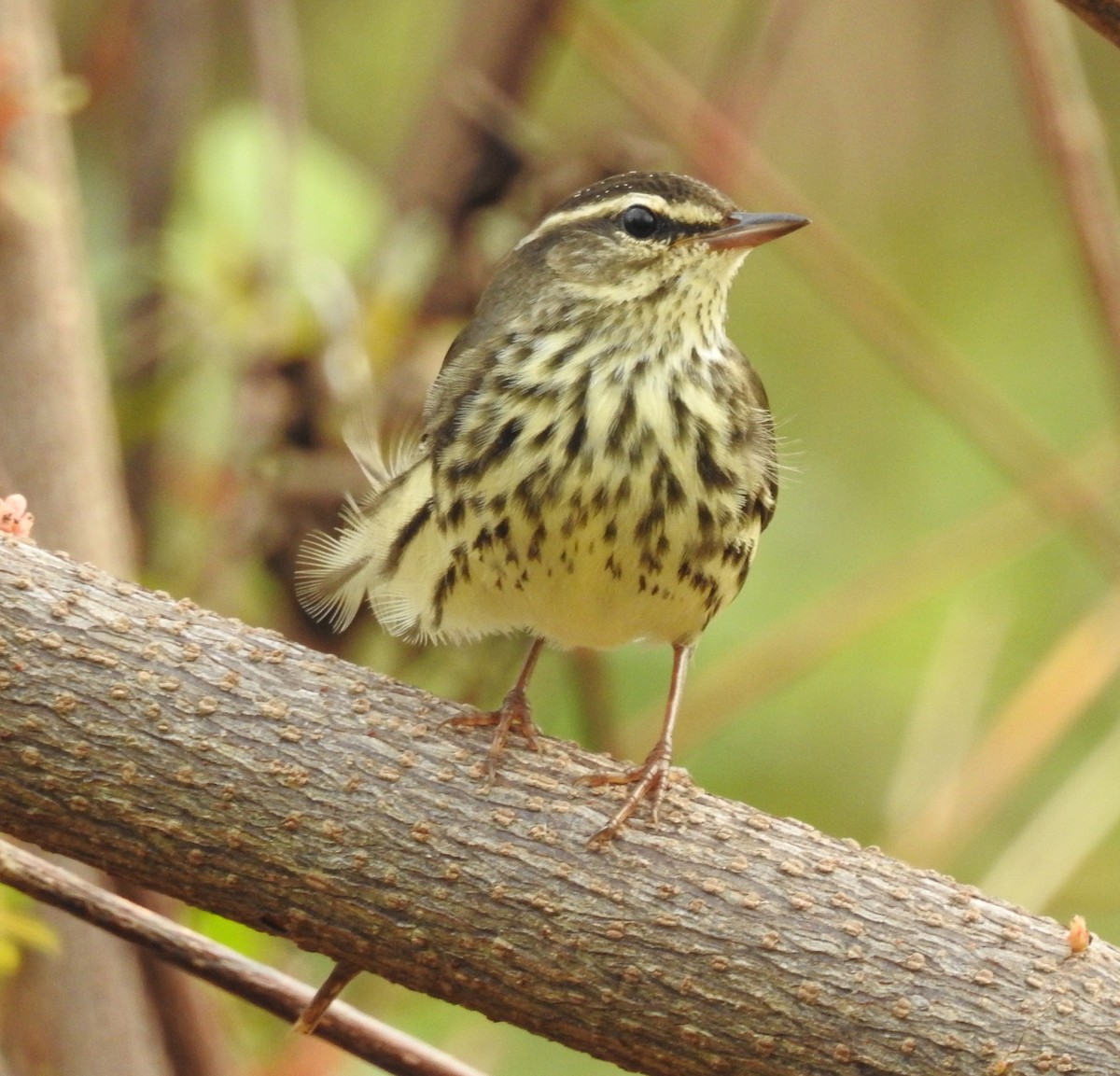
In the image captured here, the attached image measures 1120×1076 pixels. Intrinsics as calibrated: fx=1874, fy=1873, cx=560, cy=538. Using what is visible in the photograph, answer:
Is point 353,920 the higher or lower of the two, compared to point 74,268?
lower

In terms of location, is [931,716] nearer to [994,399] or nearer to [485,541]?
[994,399]

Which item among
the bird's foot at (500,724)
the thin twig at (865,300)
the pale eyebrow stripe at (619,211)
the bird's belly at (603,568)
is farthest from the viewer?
the thin twig at (865,300)

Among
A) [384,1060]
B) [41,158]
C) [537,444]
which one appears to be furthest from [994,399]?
[384,1060]

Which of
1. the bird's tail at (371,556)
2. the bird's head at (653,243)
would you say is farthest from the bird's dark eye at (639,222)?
the bird's tail at (371,556)

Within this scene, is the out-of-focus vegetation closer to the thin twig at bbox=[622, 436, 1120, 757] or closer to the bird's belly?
the thin twig at bbox=[622, 436, 1120, 757]

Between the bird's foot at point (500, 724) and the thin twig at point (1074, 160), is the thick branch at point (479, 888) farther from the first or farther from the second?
the thin twig at point (1074, 160)
